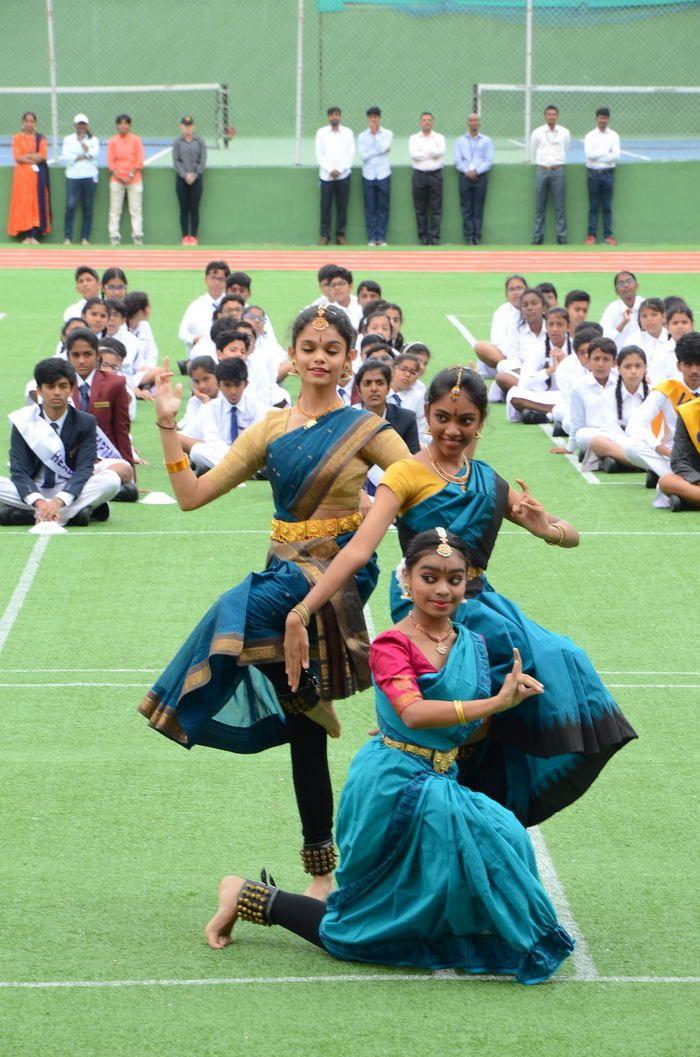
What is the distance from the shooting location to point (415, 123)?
30609 mm

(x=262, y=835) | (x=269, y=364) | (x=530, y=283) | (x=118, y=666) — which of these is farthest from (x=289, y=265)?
(x=262, y=835)

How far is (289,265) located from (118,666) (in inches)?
568

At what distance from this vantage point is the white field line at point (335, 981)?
431cm

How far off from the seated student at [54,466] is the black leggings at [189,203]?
1351 centimetres

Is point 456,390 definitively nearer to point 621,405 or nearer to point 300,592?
Result: point 300,592

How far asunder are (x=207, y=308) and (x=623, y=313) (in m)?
3.57

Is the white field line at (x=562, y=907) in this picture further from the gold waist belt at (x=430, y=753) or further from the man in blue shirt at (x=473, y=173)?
the man in blue shirt at (x=473, y=173)

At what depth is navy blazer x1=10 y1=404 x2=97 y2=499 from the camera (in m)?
9.75

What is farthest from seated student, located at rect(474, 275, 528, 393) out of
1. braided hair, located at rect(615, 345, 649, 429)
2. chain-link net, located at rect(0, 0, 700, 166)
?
chain-link net, located at rect(0, 0, 700, 166)

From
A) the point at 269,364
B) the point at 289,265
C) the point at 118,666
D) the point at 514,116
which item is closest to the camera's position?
the point at 118,666

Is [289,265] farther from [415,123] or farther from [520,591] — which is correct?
[520,591]

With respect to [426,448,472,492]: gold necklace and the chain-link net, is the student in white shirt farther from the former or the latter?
the chain-link net

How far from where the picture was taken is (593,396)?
11.6 m

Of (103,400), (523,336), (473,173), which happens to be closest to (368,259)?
(473,173)
